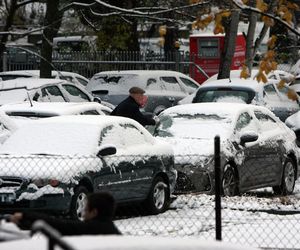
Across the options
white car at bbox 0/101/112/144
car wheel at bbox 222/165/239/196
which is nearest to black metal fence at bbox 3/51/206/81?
white car at bbox 0/101/112/144

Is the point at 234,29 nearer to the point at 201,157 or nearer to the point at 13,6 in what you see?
the point at 201,157

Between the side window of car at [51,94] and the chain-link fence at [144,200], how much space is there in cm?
732

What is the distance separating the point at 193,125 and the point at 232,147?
34.9 inches

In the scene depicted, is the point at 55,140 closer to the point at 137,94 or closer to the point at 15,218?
the point at 137,94

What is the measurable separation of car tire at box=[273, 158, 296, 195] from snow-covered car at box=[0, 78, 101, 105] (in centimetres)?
517

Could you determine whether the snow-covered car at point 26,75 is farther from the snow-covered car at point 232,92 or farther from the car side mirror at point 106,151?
the car side mirror at point 106,151

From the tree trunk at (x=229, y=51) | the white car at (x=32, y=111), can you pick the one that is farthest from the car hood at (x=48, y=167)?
the tree trunk at (x=229, y=51)

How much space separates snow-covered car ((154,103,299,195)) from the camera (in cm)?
1579

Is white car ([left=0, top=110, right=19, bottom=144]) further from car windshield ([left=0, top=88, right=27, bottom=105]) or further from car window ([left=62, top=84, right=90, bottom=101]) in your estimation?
car window ([left=62, top=84, right=90, bottom=101])

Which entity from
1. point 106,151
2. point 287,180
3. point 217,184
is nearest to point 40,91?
point 287,180

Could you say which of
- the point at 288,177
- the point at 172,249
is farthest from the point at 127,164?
the point at 172,249

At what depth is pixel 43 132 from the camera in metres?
14.4

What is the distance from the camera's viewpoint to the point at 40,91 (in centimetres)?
2202

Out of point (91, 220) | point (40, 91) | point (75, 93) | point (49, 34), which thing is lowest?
point (75, 93)
